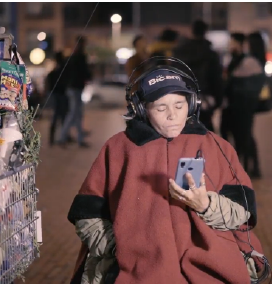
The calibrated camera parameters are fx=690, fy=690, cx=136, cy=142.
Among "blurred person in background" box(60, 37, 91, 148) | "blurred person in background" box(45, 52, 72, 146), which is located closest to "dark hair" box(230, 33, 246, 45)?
"blurred person in background" box(60, 37, 91, 148)

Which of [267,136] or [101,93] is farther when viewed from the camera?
[101,93]

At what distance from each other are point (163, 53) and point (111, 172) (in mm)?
5807

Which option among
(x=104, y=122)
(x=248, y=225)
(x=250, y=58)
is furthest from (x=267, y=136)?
(x=248, y=225)

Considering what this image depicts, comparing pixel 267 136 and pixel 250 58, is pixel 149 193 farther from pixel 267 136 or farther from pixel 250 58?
pixel 267 136

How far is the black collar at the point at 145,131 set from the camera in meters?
3.19

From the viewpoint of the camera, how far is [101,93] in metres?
31.2

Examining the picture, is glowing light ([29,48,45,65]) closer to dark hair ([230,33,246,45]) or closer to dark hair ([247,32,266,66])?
dark hair ([230,33,246,45])

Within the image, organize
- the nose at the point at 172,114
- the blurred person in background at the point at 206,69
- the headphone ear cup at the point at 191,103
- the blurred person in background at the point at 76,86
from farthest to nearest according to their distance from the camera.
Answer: the blurred person in background at the point at 76,86 < the blurred person in background at the point at 206,69 < the headphone ear cup at the point at 191,103 < the nose at the point at 172,114

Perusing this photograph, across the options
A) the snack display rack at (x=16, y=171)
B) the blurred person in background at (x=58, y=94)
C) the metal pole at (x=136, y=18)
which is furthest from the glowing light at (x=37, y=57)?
the metal pole at (x=136, y=18)

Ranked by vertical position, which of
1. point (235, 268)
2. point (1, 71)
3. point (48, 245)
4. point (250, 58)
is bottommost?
point (48, 245)

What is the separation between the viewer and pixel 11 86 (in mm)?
3186

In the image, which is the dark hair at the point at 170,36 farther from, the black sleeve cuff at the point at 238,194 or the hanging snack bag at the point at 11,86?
the black sleeve cuff at the point at 238,194

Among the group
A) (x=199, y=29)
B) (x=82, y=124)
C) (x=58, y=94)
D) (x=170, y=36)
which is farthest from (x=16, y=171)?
(x=82, y=124)

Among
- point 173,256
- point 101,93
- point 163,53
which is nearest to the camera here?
point 173,256
